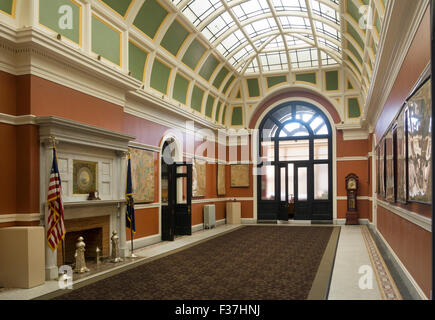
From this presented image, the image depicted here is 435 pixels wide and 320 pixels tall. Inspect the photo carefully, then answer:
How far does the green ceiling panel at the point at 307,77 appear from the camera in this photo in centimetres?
1861

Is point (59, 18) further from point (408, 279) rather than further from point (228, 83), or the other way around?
point (228, 83)

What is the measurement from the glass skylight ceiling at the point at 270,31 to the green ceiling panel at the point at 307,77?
0.42 meters

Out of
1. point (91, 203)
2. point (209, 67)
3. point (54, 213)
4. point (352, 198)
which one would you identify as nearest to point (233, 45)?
point (209, 67)

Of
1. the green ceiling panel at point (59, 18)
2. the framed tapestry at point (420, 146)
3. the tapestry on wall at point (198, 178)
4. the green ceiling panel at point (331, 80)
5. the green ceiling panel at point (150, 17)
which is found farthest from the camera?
the green ceiling panel at point (331, 80)

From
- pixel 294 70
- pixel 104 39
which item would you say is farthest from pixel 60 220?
pixel 294 70

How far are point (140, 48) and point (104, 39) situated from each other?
1957 millimetres

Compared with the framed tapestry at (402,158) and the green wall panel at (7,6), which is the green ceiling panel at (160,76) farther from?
the framed tapestry at (402,158)

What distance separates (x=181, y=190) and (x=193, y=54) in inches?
202

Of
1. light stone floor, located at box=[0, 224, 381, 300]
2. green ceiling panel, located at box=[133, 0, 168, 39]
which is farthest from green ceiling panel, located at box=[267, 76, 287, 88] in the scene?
green ceiling panel, located at box=[133, 0, 168, 39]

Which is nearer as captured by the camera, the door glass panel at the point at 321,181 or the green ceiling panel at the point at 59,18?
the green ceiling panel at the point at 59,18

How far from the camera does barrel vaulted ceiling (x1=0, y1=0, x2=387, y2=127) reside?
9734 millimetres

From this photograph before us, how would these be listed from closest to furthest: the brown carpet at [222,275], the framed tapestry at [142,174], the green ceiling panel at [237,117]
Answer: the brown carpet at [222,275]
the framed tapestry at [142,174]
the green ceiling panel at [237,117]

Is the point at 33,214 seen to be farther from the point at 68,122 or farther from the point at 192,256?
the point at 192,256

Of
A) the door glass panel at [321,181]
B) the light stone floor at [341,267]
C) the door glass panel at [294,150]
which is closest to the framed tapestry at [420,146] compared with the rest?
the light stone floor at [341,267]
